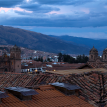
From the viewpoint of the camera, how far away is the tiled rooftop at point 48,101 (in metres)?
8.97

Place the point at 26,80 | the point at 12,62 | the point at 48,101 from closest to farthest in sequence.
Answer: the point at 48,101
the point at 26,80
the point at 12,62

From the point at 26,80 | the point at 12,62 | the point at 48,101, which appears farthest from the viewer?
the point at 12,62

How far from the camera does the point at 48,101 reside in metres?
9.70

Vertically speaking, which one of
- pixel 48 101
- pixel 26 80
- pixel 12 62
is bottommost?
pixel 12 62

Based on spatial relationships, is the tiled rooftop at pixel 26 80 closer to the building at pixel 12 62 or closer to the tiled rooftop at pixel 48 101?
the tiled rooftop at pixel 48 101

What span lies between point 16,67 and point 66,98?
203 ft

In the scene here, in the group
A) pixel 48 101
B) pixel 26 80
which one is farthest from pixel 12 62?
pixel 48 101

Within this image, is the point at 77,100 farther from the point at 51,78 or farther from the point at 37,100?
the point at 51,78

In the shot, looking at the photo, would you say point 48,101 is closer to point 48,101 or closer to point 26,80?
point 48,101

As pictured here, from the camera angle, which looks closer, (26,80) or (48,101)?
(48,101)

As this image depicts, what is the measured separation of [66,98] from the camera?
1023 centimetres

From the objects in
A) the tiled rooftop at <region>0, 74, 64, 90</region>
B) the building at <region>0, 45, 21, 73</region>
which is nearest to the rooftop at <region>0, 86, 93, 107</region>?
the tiled rooftop at <region>0, 74, 64, 90</region>

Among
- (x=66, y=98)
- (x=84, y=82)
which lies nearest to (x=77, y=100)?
(x=66, y=98)

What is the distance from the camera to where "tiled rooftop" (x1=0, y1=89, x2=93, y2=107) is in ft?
29.4
